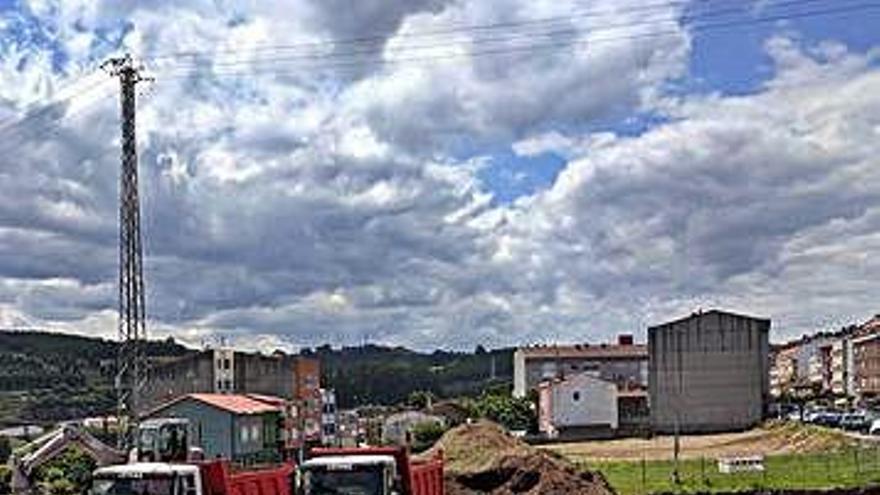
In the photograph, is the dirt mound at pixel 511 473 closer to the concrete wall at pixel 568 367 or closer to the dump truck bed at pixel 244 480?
the dump truck bed at pixel 244 480

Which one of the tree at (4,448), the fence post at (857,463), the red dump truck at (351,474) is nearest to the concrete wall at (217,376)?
the tree at (4,448)

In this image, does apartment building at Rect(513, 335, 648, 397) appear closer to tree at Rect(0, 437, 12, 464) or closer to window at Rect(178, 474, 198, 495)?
tree at Rect(0, 437, 12, 464)

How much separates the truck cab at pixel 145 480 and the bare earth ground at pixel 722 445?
218 ft

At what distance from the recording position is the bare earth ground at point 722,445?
92.8 m

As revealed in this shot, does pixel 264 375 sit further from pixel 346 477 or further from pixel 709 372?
pixel 346 477

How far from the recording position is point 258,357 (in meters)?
138

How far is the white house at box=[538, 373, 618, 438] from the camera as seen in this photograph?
139000 millimetres

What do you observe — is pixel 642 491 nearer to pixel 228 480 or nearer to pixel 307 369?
pixel 228 480

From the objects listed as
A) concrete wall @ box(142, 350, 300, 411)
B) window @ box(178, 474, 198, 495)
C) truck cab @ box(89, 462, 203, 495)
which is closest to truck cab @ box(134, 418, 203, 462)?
window @ box(178, 474, 198, 495)

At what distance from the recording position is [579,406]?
140 m

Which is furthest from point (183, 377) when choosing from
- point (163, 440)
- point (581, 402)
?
point (163, 440)

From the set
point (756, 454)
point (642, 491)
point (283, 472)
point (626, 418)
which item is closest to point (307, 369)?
point (626, 418)

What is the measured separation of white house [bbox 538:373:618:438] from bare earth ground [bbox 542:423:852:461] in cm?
1853

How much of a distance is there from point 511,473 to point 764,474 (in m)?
16.8
